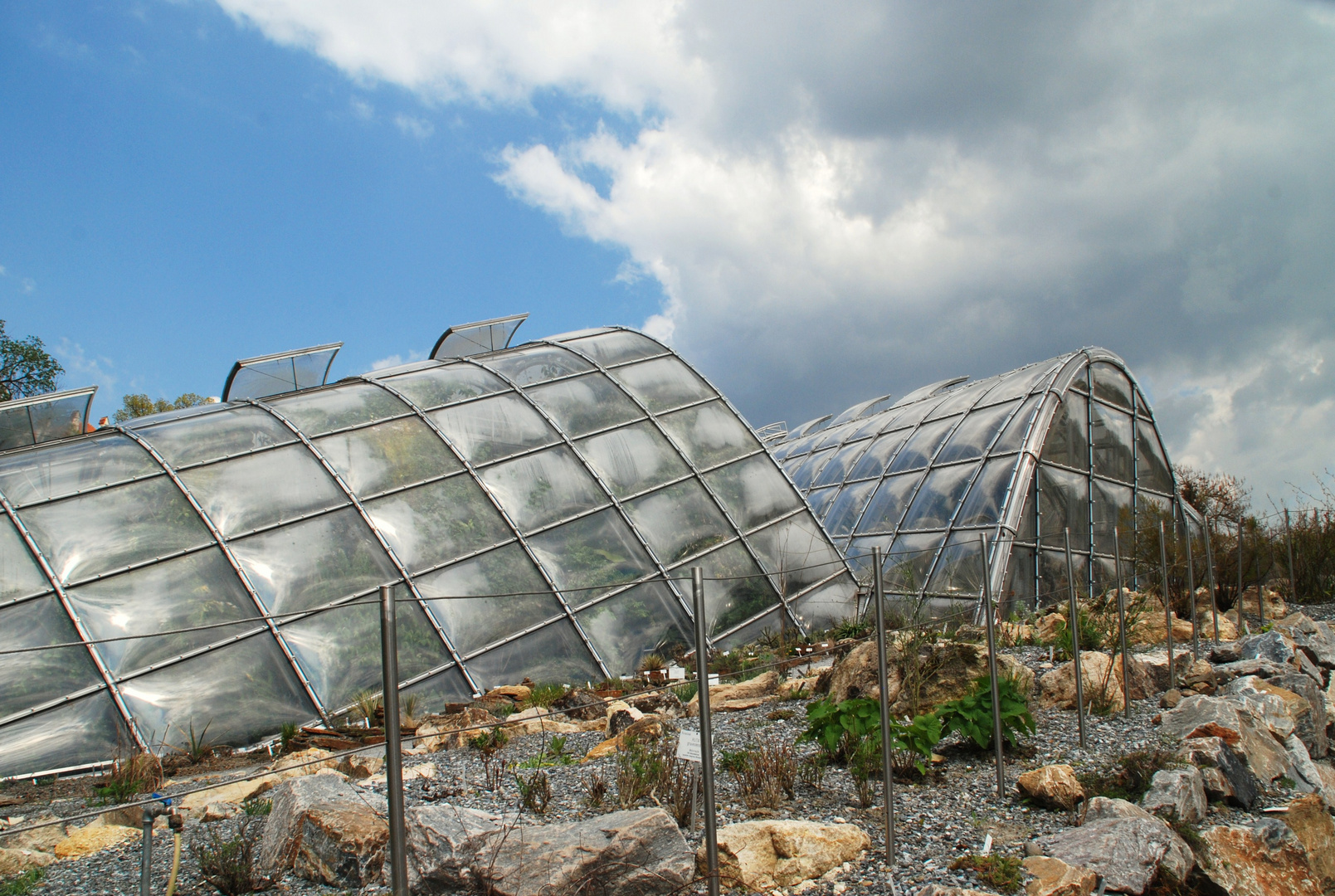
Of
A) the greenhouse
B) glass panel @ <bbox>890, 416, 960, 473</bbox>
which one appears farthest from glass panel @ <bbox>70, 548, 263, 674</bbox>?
glass panel @ <bbox>890, 416, 960, 473</bbox>

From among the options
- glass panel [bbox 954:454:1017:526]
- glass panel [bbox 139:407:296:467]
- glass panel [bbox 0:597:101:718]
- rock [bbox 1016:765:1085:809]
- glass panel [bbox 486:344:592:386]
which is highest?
glass panel [bbox 486:344:592:386]

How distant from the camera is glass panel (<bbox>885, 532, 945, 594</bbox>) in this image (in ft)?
49.6

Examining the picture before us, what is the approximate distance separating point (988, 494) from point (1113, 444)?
4181 millimetres

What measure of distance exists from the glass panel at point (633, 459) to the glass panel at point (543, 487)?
345 mm

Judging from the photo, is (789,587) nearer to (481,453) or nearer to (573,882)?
(481,453)

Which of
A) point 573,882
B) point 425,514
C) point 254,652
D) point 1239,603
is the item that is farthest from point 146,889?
point 1239,603

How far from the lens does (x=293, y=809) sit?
4.69 metres

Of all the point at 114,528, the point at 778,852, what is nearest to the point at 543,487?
the point at 114,528

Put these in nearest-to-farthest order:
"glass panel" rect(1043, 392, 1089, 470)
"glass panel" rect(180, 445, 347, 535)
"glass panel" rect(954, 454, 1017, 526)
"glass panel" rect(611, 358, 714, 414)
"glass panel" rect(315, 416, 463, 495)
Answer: "glass panel" rect(180, 445, 347, 535) → "glass panel" rect(315, 416, 463, 495) → "glass panel" rect(954, 454, 1017, 526) → "glass panel" rect(611, 358, 714, 414) → "glass panel" rect(1043, 392, 1089, 470)

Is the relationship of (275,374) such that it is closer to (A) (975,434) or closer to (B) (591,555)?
(B) (591,555)

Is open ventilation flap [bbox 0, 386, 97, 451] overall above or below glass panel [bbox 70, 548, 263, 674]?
above

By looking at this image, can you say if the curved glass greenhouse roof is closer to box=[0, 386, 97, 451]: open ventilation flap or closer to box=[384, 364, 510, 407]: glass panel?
box=[384, 364, 510, 407]: glass panel

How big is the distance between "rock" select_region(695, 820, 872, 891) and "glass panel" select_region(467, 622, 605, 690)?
21.4 ft

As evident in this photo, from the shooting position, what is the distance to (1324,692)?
960 cm
